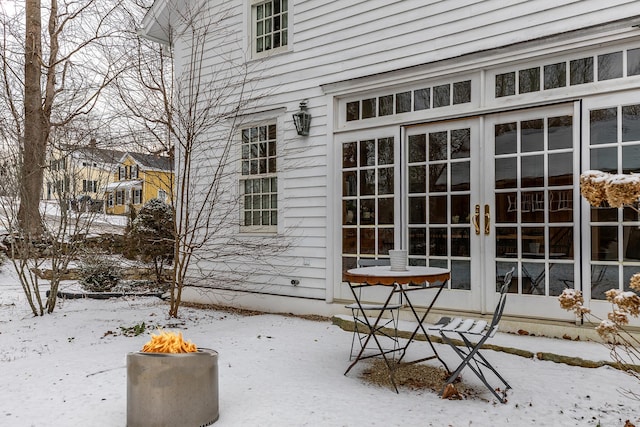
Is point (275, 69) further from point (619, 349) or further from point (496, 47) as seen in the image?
point (619, 349)

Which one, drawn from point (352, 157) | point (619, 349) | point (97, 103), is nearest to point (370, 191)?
point (352, 157)

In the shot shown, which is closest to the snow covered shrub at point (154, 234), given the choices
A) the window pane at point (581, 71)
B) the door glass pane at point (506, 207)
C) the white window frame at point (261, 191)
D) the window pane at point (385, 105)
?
the white window frame at point (261, 191)

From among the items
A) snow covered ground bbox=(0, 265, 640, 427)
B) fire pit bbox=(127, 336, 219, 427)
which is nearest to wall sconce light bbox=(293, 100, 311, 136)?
snow covered ground bbox=(0, 265, 640, 427)

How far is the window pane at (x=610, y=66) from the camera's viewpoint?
4250 mm

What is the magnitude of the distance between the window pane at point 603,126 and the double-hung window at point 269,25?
13.1 feet

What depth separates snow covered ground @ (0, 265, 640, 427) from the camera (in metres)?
2.89

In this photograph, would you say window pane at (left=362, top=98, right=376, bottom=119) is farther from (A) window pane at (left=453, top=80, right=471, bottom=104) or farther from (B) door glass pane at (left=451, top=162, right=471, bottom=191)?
(B) door glass pane at (left=451, top=162, right=471, bottom=191)

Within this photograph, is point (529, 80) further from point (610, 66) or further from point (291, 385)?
point (291, 385)

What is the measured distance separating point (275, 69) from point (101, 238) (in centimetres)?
426

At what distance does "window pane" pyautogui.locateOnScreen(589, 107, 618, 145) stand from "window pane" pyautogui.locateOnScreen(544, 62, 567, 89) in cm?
42

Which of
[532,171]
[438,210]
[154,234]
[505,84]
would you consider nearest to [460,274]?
[438,210]

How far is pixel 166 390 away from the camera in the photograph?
264 centimetres

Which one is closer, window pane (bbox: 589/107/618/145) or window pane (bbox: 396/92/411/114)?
window pane (bbox: 589/107/618/145)

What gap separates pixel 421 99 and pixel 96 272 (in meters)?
6.08
